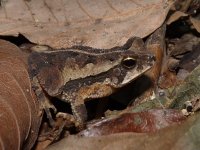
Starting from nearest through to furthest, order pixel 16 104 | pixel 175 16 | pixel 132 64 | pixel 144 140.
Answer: pixel 144 140 < pixel 16 104 < pixel 132 64 < pixel 175 16

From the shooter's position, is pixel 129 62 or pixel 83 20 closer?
pixel 129 62

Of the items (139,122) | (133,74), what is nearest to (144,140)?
(139,122)

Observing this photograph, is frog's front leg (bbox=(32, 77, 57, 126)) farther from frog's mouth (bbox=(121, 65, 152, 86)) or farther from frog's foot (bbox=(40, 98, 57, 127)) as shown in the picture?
frog's mouth (bbox=(121, 65, 152, 86))

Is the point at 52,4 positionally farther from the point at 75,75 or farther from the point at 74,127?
the point at 74,127

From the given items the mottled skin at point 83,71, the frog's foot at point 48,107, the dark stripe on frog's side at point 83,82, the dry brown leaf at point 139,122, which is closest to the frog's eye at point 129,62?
the mottled skin at point 83,71

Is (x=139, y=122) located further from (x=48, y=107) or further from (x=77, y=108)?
(x=48, y=107)
